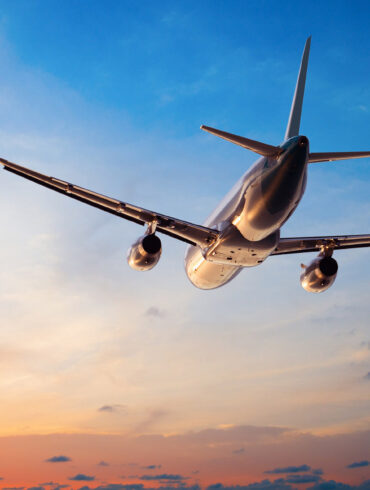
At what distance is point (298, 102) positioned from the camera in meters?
32.0

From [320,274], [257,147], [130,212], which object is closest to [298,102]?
[257,147]

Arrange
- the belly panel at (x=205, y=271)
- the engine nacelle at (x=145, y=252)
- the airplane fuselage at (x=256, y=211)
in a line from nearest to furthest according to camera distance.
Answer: the airplane fuselage at (x=256, y=211)
the engine nacelle at (x=145, y=252)
the belly panel at (x=205, y=271)

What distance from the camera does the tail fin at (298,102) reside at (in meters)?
31.0

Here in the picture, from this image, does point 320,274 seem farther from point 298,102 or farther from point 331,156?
point 331,156

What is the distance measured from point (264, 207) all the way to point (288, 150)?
276 cm

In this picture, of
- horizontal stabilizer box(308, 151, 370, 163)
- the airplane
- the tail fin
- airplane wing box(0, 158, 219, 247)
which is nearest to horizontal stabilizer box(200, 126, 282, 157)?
the airplane

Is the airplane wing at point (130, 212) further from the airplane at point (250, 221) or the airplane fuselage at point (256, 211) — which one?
the airplane fuselage at point (256, 211)

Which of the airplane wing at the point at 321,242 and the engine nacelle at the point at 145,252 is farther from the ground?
the airplane wing at the point at 321,242

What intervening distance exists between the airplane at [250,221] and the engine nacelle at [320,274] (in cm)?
5

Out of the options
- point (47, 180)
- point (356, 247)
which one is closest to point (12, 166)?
point (47, 180)

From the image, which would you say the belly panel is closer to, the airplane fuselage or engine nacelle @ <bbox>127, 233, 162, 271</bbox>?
the airplane fuselage

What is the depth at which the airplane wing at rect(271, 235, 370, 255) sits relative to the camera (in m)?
35.0

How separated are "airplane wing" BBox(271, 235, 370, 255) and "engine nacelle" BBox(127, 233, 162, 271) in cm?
672

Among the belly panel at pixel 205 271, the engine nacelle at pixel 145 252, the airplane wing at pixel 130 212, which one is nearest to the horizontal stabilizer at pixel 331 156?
Answer: the airplane wing at pixel 130 212
